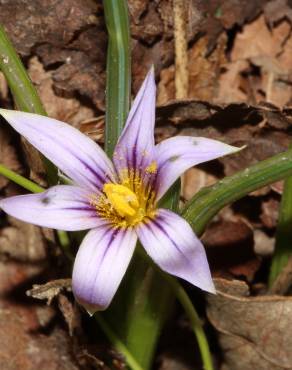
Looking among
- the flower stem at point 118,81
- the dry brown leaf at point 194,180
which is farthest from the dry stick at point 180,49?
the flower stem at point 118,81

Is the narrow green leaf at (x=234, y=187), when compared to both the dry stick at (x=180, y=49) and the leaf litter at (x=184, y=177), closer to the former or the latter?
the leaf litter at (x=184, y=177)

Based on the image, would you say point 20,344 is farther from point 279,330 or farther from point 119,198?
point 279,330

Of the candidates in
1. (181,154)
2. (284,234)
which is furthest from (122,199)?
(284,234)

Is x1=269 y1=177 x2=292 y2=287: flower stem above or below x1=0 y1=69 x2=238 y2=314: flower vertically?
below

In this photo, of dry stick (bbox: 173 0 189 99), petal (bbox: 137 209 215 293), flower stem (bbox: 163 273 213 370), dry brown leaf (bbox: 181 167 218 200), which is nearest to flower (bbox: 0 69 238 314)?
petal (bbox: 137 209 215 293)

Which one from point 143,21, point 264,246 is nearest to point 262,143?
point 264,246

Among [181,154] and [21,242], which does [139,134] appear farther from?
[21,242]

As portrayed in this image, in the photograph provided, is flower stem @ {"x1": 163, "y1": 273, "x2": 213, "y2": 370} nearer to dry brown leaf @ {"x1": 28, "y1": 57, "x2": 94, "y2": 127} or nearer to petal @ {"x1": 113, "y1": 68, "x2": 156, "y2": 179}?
petal @ {"x1": 113, "y1": 68, "x2": 156, "y2": 179}

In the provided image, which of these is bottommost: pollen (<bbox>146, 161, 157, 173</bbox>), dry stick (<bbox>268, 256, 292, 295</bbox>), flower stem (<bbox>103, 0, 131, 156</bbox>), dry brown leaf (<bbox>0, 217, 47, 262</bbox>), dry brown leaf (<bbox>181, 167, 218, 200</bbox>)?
dry stick (<bbox>268, 256, 292, 295</bbox>)
